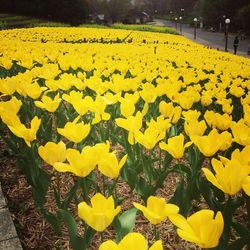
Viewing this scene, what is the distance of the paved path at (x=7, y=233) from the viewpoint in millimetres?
1901

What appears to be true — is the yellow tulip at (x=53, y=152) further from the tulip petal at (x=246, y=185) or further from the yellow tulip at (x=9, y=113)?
the tulip petal at (x=246, y=185)

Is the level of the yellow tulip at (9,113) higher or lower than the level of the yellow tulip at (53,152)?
higher

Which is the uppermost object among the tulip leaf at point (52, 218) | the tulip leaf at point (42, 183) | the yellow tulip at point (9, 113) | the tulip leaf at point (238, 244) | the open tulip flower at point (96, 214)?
the yellow tulip at point (9, 113)

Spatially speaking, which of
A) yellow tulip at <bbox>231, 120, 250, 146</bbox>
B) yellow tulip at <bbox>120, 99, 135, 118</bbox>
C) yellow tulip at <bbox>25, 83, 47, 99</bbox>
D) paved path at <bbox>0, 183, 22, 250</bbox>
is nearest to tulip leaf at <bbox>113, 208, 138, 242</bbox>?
paved path at <bbox>0, 183, 22, 250</bbox>

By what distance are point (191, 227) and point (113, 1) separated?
79.0m

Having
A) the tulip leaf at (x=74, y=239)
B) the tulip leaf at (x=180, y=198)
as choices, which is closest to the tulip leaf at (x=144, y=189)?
the tulip leaf at (x=180, y=198)

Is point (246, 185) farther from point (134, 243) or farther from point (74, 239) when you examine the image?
point (74, 239)

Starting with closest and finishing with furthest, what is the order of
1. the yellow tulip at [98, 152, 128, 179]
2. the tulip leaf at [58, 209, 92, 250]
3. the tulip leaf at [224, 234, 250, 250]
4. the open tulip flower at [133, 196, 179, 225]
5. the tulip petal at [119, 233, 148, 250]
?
the tulip petal at [119, 233, 148, 250]
the open tulip flower at [133, 196, 179, 225]
the tulip leaf at [224, 234, 250, 250]
the tulip leaf at [58, 209, 92, 250]
the yellow tulip at [98, 152, 128, 179]

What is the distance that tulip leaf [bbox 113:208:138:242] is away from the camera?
1.56 meters

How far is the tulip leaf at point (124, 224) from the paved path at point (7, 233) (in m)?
0.66

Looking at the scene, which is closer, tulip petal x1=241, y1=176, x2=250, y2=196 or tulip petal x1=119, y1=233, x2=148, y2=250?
tulip petal x1=119, y1=233, x2=148, y2=250

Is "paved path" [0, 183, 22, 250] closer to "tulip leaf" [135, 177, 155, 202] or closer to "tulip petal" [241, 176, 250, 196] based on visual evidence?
"tulip leaf" [135, 177, 155, 202]

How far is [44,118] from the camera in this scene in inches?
128

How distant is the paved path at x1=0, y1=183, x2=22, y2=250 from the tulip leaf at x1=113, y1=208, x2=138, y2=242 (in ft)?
2.17
